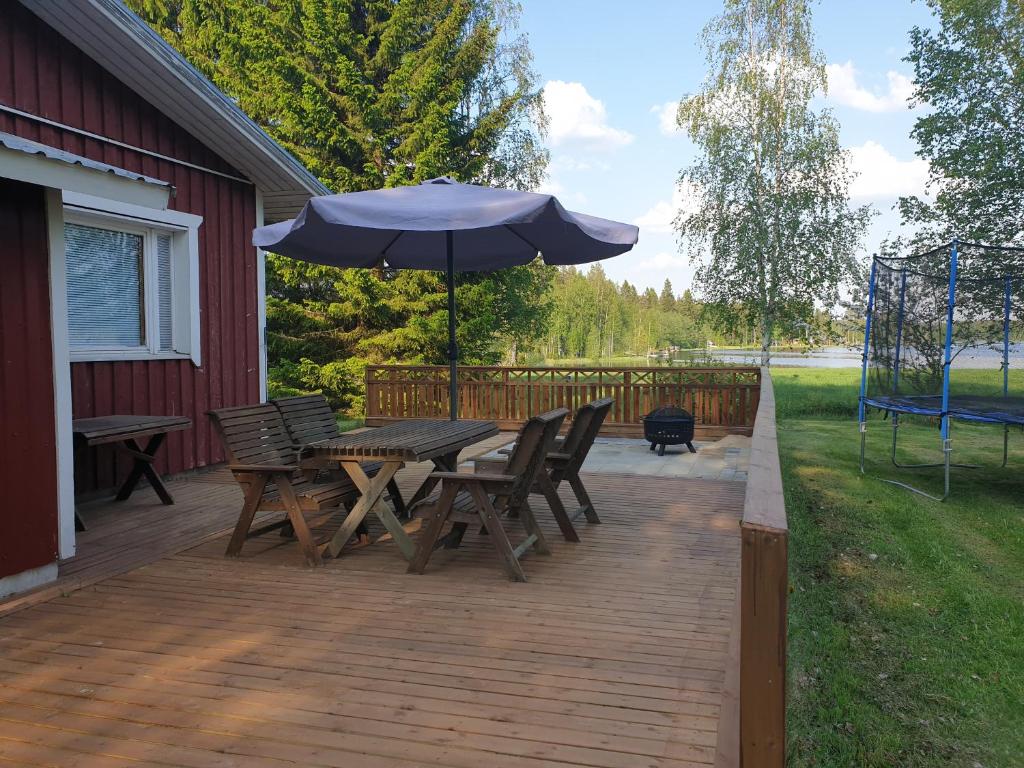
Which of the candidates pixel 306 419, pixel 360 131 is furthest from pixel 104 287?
pixel 360 131

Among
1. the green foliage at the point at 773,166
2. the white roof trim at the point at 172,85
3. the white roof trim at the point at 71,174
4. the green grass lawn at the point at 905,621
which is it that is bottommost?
the green grass lawn at the point at 905,621

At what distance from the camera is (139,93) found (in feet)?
22.2

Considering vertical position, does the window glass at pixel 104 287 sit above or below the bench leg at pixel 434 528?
above

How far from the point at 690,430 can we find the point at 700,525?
150 inches

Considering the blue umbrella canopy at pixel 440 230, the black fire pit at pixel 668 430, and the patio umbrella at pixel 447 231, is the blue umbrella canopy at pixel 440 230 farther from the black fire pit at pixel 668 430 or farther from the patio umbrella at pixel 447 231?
the black fire pit at pixel 668 430

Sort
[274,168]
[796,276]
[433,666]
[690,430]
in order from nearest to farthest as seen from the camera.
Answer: [433,666] → [274,168] → [690,430] → [796,276]

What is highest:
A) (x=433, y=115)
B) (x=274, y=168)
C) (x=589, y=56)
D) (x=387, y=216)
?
(x=589, y=56)

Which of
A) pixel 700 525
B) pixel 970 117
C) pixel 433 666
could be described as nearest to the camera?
pixel 433 666

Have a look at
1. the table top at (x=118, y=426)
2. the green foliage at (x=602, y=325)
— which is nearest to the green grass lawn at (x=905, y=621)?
the table top at (x=118, y=426)

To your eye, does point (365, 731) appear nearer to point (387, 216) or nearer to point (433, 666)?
point (433, 666)

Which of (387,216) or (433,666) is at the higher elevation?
(387,216)

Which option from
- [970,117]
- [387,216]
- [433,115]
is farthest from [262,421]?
[970,117]

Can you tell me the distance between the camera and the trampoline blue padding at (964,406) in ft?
26.3

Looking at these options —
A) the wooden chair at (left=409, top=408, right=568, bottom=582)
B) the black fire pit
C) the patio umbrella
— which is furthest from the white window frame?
the black fire pit
